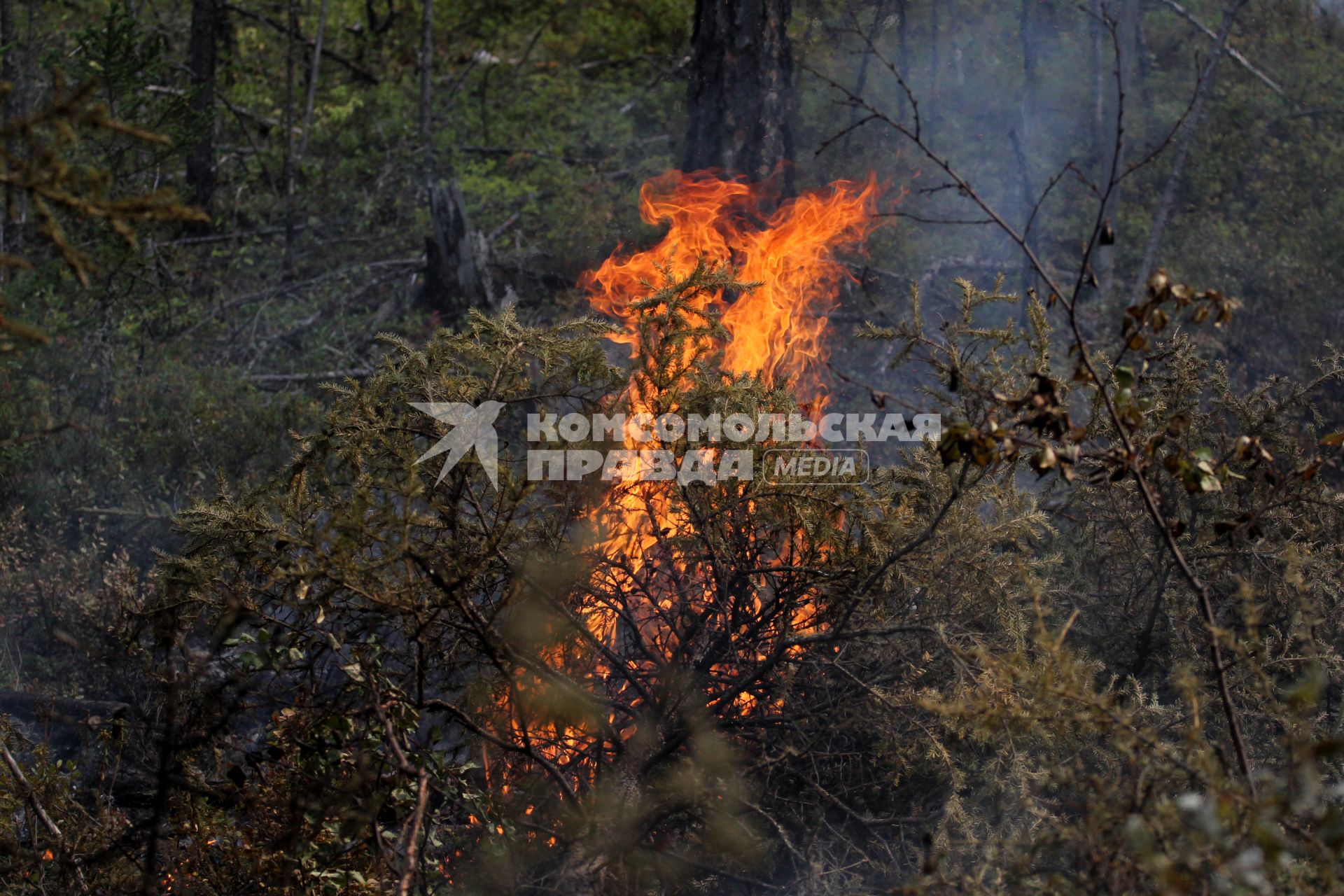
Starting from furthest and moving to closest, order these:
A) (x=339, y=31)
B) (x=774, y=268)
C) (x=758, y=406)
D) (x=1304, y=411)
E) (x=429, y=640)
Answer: (x=339, y=31), (x=1304, y=411), (x=774, y=268), (x=758, y=406), (x=429, y=640)

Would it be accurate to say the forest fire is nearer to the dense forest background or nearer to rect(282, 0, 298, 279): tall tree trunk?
the dense forest background

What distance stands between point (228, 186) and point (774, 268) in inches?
355

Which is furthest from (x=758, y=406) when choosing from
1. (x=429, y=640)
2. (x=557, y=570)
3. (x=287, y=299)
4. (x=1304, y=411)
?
(x=287, y=299)

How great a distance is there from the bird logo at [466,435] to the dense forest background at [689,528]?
0.24 feet

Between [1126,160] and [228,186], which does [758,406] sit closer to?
[1126,160]

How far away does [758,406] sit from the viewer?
179 inches

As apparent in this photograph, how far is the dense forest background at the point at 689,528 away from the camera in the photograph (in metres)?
3.47

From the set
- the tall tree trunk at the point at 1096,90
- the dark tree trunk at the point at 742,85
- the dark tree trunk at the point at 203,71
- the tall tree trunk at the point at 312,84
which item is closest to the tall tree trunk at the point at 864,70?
the dark tree trunk at the point at 742,85

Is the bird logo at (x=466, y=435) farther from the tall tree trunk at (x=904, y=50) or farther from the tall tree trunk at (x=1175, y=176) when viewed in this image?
the tall tree trunk at (x=904, y=50)

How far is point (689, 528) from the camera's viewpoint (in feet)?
16.2

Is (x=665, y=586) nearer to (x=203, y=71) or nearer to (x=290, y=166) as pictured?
(x=290, y=166)

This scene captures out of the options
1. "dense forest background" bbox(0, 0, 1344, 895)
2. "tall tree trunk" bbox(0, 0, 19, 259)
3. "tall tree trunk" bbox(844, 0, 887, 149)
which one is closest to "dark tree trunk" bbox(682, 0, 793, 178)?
"dense forest background" bbox(0, 0, 1344, 895)

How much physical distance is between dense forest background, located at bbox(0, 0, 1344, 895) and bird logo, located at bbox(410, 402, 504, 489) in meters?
0.07

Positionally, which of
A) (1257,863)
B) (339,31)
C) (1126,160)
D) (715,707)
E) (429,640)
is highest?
(339,31)
